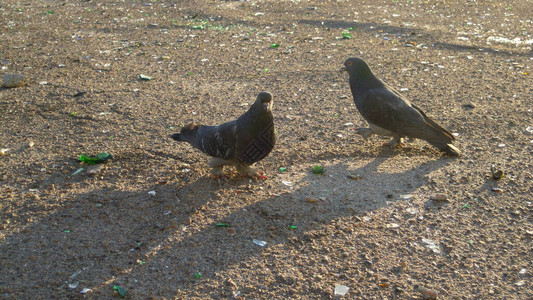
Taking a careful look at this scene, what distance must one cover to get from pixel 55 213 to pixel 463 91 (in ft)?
17.0

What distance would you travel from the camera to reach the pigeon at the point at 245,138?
4.35 metres

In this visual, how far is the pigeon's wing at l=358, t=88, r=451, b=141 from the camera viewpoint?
5.04 meters

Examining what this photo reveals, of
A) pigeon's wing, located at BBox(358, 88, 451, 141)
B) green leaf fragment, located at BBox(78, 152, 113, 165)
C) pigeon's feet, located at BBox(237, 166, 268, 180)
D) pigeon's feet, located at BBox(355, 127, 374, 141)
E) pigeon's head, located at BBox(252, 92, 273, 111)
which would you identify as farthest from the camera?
pigeon's feet, located at BBox(355, 127, 374, 141)

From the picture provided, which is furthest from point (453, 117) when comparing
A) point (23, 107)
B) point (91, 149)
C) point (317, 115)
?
point (23, 107)

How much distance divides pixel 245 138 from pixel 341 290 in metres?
1.59

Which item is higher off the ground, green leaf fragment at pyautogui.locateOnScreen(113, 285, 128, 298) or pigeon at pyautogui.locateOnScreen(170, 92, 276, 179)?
pigeon at pyautogui.locateOnScreen(170, 92, 276, 179)

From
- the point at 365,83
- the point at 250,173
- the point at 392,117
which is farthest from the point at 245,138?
the point at 365,83

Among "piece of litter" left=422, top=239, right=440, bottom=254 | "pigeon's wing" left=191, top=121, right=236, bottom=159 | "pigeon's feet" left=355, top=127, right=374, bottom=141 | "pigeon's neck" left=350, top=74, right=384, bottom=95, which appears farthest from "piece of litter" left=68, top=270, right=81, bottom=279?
"pigeon's neck" left=350, top=74, right=384, bottom=95

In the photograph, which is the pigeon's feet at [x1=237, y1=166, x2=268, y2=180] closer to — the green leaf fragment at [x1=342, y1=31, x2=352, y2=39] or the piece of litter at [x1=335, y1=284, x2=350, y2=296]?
the piece of litter at [x1=335, y1=284, x2=350, y2=296]

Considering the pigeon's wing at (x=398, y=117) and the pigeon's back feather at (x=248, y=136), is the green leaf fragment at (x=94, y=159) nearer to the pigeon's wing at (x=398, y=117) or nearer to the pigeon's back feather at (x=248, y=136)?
the pigeon's back feather at (x=248, y=136)

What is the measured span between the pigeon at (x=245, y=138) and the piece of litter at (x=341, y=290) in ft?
4.78

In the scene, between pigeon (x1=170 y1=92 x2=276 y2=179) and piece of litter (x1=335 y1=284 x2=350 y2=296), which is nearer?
piece of litter (x1=335 y1=284 x2=350 y2=296)

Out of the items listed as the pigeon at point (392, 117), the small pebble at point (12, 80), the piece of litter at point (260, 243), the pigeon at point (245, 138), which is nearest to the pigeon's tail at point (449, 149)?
the pigeon at point (392, 117)

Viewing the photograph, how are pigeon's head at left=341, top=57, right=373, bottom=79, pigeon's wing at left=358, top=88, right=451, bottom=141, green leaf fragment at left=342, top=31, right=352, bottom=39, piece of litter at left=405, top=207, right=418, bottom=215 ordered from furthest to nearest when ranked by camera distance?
1. green leaf fragment at left=342, top=31, right=352, bottom=39
2. pigeon's head at left=341, top=57, right=373, bottom=79
3. pigeon's wing at left=358, top=88, right=451, bottom=141
4. piece of litter at left=405, top=207, right=418, bottom=215
